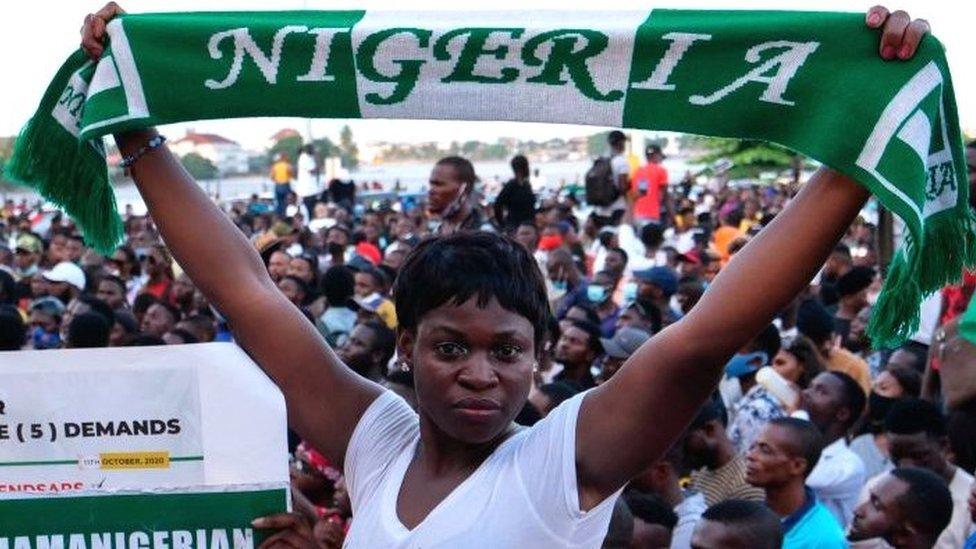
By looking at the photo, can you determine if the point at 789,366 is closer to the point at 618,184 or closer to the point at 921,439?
the point at 921,439

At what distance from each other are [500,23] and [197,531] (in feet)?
3.15

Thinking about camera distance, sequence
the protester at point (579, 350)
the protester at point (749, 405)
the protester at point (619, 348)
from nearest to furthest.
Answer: the protester at point (749, 405) < the protester at point (619, 348) < the protester at point (579, 350)

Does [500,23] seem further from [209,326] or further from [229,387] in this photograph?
[209,326]

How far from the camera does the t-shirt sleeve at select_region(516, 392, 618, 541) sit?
199 centimetres

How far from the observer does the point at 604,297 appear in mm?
9148

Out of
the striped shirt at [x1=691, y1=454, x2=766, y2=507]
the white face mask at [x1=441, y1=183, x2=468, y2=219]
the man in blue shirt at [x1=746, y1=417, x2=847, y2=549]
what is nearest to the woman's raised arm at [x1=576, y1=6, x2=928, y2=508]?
the man in blue shirt at [x1=746, y1=417, x2=847, y2=549]

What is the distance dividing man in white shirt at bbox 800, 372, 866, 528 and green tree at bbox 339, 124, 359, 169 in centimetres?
3566

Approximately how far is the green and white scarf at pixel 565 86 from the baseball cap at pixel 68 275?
7.97m

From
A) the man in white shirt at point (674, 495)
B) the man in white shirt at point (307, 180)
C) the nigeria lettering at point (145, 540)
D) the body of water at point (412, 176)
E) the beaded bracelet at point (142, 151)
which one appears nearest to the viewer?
the nigeria lettering at point (145, 540)

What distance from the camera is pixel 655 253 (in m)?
12.7

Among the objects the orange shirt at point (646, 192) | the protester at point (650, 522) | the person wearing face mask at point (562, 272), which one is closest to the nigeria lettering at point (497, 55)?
the protester at point (650, 522)

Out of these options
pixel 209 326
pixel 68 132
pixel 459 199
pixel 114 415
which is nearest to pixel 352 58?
pixel 68 132

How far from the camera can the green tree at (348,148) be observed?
4312 centimetres

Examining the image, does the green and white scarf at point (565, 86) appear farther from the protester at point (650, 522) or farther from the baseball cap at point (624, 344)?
the baseball cap at point (624, 344)
